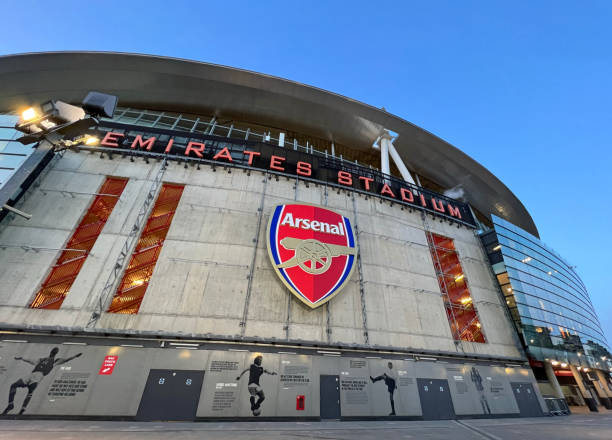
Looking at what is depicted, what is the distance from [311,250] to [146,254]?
10790 mm

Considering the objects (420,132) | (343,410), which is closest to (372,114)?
(420,132)

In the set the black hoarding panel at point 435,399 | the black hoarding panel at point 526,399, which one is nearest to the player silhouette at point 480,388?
the black hoarding panel at point 435,399

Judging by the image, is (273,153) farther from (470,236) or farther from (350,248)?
(470,236)

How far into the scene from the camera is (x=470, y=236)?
25906 mm

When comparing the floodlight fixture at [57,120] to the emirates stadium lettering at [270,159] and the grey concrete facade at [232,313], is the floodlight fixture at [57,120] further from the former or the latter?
the emirates stadium lettering at [270,159]

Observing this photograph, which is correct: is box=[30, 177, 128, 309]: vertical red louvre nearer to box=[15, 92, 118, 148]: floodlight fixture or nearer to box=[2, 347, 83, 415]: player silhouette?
box=[2, 347, 83, 415]: player silhouette

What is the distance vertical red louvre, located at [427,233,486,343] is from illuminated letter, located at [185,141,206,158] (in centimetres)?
2137

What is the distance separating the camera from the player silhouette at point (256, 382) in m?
12.6

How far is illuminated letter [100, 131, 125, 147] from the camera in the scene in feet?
66.1

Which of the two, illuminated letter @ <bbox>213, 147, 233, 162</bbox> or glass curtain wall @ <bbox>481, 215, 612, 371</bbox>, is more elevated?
illuminated letter @ <bbox>213, 147, 233, 162</bbox>

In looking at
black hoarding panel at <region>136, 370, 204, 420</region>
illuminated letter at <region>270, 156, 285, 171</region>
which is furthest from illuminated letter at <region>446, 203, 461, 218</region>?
black hoarding panel at <region>136, 370, 204, 420</region>

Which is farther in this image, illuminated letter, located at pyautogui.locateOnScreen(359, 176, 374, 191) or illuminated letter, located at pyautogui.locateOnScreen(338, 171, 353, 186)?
illuminated letter, located at pyautogui.locateOnScreen(359, 176, 374, 191)

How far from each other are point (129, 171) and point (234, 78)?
629 inches

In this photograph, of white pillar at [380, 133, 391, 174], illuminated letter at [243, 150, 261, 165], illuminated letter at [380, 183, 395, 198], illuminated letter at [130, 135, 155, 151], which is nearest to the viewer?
illuminated letter at [130, 135, 155, 151]
